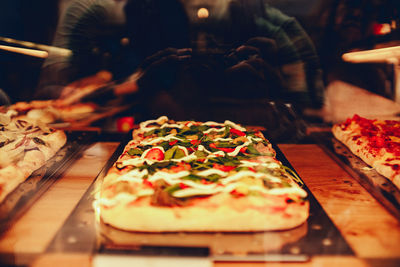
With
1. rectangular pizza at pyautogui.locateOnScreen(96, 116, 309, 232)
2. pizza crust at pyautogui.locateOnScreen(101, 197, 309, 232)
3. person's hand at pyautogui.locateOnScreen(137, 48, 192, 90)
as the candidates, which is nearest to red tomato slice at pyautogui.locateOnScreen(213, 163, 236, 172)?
rectangular pizza at pyautogui.locateOnScreen(96, 116, 309, 232)

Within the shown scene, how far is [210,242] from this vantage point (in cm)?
129

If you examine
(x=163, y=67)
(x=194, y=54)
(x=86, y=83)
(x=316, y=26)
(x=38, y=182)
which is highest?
(x=316, y=26)

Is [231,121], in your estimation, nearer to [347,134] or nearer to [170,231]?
[347,134]

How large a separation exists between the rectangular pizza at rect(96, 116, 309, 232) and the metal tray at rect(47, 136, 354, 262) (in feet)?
0.13

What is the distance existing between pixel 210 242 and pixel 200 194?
8.4 inches

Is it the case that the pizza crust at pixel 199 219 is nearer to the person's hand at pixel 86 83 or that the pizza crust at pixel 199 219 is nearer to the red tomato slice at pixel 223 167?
the red tomato slice at pixel 223 167

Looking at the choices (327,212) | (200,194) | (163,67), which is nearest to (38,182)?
(200,194)

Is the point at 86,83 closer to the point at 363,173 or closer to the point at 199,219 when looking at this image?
the point at 199,219

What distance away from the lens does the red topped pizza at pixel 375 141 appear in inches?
71.2

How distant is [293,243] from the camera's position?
4.16 ft

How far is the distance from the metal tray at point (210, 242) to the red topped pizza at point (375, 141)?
62 centimetres

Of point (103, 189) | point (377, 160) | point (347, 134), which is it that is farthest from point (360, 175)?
point (103, 189)

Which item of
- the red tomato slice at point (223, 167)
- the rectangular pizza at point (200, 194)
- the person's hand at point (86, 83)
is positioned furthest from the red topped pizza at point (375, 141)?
the person's hand at point (86, 83)

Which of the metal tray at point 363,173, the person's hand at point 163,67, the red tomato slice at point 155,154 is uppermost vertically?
the person's hand at point 163,67
